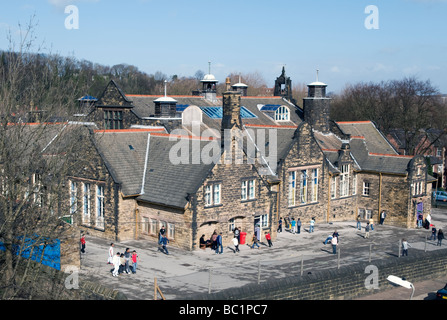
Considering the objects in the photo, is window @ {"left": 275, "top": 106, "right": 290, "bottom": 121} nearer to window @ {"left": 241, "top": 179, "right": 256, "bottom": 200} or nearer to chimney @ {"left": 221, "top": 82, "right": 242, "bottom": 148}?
chimney @ {"left": 221, "top": 82, "right": 242, "bottom": 148}

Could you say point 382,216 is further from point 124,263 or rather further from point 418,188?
point 124,263

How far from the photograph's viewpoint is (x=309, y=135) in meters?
44.5

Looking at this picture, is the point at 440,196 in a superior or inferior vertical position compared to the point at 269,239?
inferior

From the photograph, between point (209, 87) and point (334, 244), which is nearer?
point (334, 244)

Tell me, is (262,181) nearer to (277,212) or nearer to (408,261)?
(277,212)

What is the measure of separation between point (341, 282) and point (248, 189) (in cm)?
1094

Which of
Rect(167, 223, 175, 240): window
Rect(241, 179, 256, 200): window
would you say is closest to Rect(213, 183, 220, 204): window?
Rect(241, 179, 256, 200): window

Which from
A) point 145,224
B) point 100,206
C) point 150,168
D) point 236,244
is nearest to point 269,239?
point 236,244

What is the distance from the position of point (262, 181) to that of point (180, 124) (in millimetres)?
10860

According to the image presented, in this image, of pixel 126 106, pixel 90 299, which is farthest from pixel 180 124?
pixel 90 299

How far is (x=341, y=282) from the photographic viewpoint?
1100 inches

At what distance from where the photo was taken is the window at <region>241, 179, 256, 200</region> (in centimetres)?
3703

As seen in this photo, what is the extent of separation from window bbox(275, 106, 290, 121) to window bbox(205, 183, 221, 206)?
21.5 m

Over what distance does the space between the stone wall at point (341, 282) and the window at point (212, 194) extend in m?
9.67
